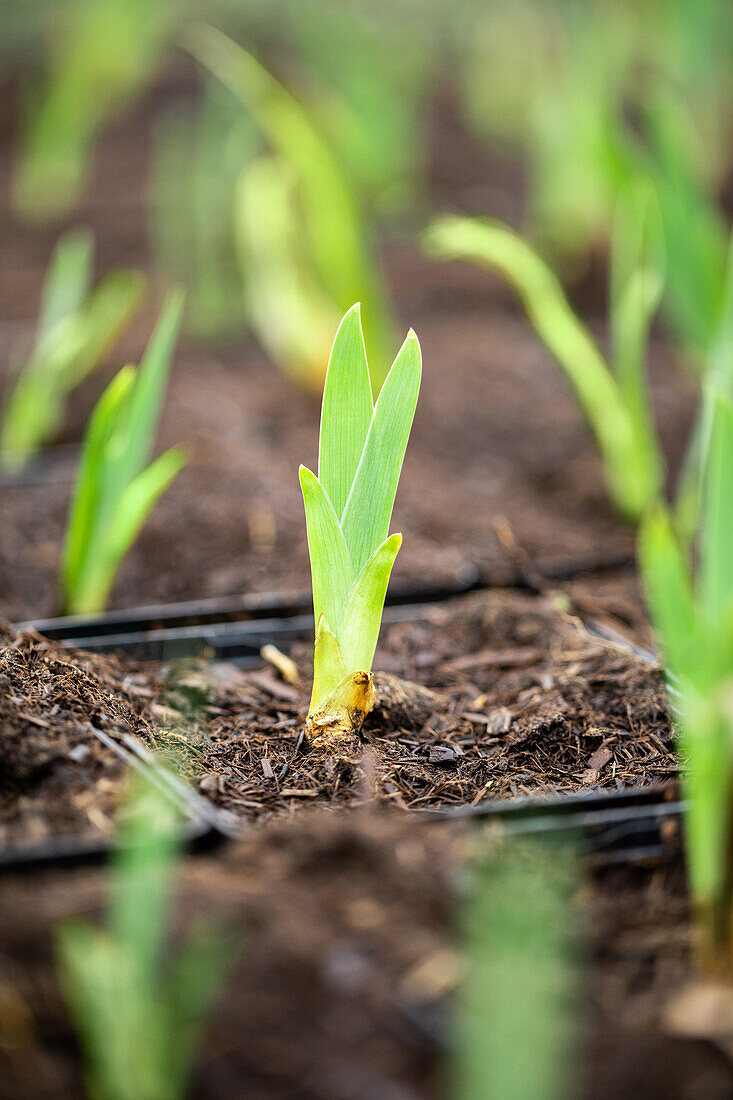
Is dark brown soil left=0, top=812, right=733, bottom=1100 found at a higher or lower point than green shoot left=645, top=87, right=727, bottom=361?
lower

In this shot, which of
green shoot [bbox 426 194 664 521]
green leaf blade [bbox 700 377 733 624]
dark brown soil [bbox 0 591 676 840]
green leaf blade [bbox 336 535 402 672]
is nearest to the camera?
green leaf blade [bbox 700 377 733 624]

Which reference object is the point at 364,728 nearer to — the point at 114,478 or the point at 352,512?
the point at 352,512

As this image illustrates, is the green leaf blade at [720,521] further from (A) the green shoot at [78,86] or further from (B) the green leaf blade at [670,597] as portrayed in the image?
(A) the green shoot at [78,86]

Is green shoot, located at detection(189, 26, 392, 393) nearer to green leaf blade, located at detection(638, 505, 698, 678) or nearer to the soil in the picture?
the soil

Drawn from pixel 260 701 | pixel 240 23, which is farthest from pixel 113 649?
pixel 240 23

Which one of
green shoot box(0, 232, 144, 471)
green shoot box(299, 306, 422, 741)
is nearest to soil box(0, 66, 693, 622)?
green shoot box(0, 232, 144, 471)

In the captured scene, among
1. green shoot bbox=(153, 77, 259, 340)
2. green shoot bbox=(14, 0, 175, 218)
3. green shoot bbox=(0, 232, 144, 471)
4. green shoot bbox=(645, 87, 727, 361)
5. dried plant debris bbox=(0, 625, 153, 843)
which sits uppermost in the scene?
green shoot bbox=(14, 0, 175, 218)

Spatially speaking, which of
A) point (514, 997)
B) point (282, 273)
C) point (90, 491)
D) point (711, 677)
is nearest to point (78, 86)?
point (282, 273)
